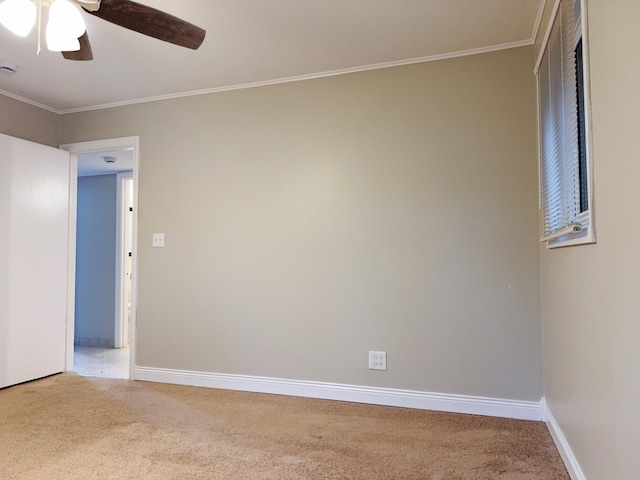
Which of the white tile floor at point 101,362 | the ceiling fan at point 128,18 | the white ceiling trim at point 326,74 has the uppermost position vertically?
the white ceiling trim at point 326,74

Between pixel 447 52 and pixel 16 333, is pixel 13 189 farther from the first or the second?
pixel 447 52

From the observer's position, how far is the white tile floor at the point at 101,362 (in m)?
3.59

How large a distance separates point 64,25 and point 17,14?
0.15m

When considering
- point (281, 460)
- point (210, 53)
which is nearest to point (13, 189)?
point (210, 53)

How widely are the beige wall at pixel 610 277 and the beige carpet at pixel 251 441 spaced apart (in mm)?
528

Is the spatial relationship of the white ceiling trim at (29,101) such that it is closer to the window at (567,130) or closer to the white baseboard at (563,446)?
the window at (567,130)

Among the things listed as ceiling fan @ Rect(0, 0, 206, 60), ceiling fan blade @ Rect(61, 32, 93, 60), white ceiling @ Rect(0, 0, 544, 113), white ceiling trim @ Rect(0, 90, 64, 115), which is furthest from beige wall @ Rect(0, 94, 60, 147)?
ceiling fan @ Rect(0, 0, 206, 60)

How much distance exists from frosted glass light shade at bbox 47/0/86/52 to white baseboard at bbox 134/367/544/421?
7.37 ft

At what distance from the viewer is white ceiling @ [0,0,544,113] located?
218 centimetres

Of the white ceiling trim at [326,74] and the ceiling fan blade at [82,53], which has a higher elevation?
the white ceiling trim at [326,74]

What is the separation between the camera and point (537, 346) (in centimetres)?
247

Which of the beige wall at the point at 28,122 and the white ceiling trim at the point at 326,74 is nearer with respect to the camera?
the white ceiling trim at the point at 326,74

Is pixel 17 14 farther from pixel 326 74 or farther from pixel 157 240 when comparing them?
pixel 157 240

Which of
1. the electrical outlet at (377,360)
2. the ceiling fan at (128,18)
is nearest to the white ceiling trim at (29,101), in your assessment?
the ceiling fan at (128,18)
